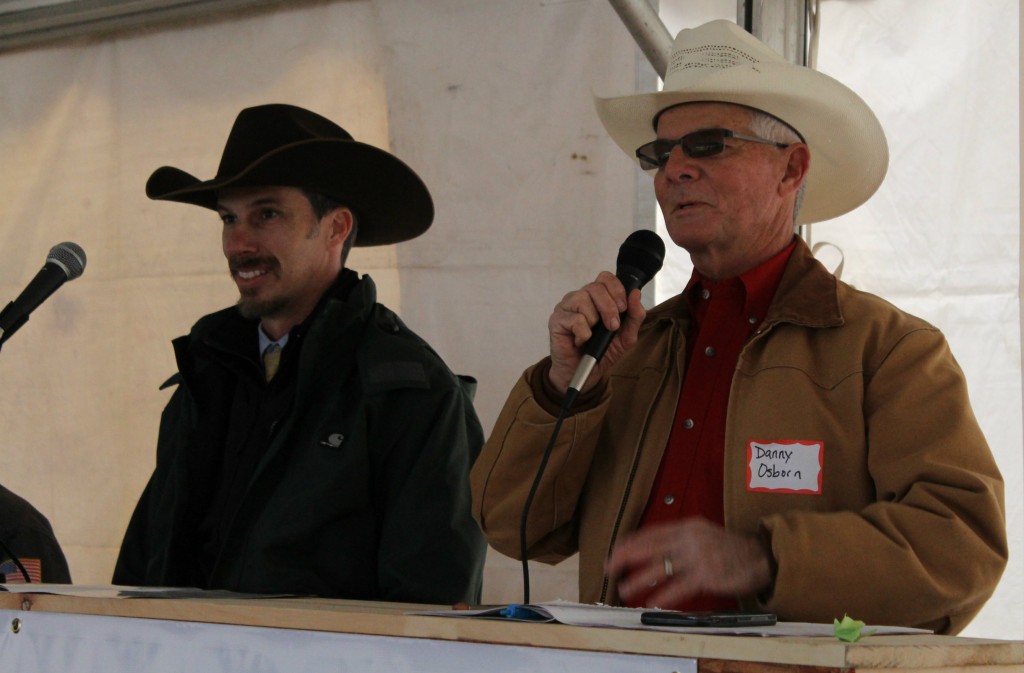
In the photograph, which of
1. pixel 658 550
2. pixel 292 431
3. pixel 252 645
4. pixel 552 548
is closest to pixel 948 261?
pixel 552 548

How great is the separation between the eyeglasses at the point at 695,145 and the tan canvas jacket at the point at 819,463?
25 cm

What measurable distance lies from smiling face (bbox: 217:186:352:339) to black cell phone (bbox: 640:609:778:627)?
1.99m

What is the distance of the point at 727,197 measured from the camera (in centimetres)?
219

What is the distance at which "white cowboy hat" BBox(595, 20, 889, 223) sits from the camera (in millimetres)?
2262

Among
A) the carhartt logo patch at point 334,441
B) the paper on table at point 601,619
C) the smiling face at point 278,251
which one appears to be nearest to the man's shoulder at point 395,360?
the carhartt logo patch at point 334,441

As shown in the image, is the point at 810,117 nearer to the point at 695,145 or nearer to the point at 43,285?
the point at 695,145

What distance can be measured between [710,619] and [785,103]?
1.37 meters

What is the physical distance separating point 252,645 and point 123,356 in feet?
8.53

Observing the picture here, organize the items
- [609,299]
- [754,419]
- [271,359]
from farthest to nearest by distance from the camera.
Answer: [271,359] < [754,419] < [609,299]

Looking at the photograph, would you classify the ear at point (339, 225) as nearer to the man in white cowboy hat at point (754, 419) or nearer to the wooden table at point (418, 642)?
the man in white cowboy hat at point (754, 419)

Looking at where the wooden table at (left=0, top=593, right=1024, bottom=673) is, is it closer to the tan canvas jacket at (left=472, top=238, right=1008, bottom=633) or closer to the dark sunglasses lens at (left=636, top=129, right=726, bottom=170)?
the tan canvas jacket at (left=472, top=238, right=1008, bottom=633)

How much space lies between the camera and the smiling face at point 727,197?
2.19 m

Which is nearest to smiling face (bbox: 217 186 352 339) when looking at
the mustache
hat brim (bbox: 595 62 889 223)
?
the mustache

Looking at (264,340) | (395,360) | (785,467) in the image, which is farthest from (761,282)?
(264,340)
